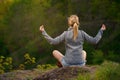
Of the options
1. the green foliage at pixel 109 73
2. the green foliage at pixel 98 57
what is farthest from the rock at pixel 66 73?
the green foliage at pixel 98 57

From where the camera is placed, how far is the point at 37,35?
2766 cm

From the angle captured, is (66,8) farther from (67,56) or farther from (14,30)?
(67,56)

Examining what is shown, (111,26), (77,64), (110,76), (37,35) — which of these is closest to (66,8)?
(37,35)

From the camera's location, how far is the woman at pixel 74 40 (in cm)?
959

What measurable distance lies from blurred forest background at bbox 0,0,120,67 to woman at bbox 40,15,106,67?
474 inches

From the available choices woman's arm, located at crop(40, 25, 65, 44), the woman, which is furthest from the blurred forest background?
woman's arm, located at crop(40, 25, 65, 44)

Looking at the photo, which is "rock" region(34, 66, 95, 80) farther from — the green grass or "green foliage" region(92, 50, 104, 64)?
"green foliage" region(92, 50, 104, 64)

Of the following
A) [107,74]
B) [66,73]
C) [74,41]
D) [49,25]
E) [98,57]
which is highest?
[49,25]

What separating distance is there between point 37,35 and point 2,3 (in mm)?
4578

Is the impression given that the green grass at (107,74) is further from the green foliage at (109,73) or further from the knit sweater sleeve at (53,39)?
the knit sweater sleeve at (53,39)

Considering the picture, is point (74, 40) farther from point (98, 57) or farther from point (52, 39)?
point (98, 57)

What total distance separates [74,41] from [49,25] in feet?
57.2

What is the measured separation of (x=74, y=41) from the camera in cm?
966

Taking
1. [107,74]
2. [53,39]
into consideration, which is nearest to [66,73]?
[53,39]
